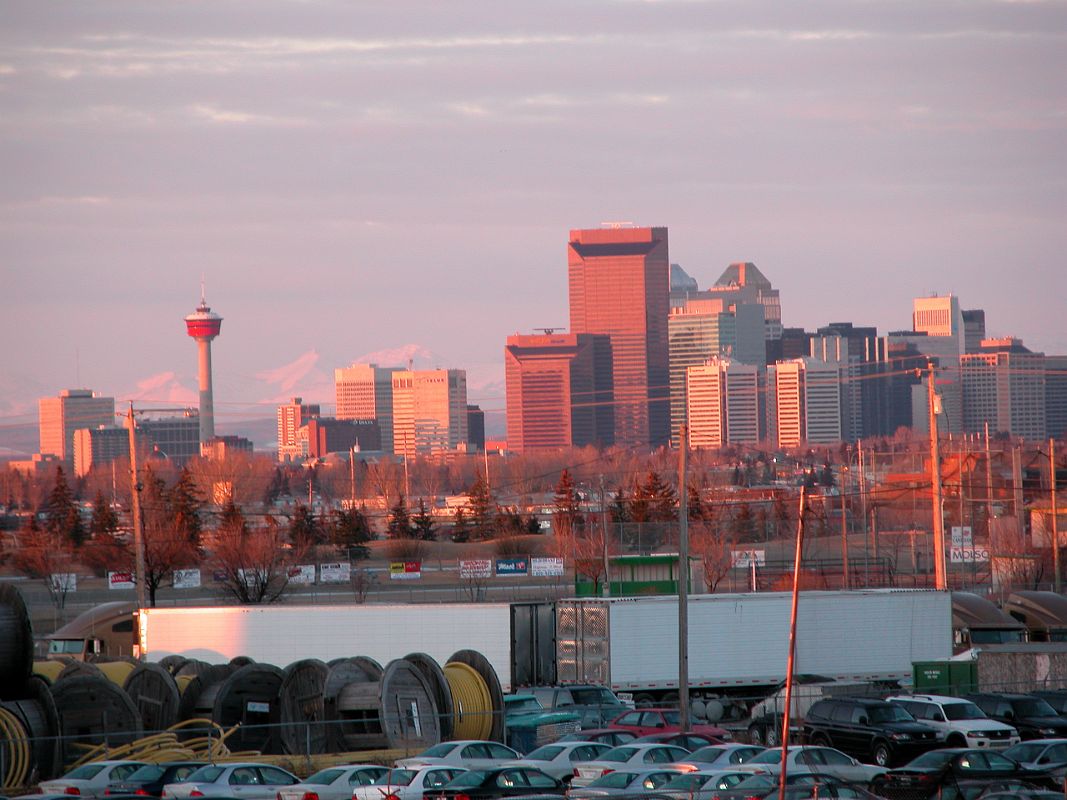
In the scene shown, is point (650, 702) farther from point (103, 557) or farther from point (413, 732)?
point (103, 557)

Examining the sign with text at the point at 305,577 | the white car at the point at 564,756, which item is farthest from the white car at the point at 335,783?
the sign with text at the point at 305,577

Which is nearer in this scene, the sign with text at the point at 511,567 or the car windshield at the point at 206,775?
the car windshield at the point at 206,775

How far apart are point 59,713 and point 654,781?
11120 millimetres

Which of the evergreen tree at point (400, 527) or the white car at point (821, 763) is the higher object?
the evergreen tree at point (400, 527)

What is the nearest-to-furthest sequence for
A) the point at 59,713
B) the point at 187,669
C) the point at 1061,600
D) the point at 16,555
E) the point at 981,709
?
the point at 59,713
the point at 981,709
the point at 187,669
the point at 1061,600
the point at 16,555

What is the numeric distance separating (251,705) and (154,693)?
7.24ft

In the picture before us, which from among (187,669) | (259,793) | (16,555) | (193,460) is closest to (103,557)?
(16,555)

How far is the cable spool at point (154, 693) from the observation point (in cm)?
2989

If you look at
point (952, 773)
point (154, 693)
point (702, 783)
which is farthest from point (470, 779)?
point (154, 693)

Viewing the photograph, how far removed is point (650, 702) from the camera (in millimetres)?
34844

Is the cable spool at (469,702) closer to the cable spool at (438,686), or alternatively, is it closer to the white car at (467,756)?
the cable spool at (438,686)

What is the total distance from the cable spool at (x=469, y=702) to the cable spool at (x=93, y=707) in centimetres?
570

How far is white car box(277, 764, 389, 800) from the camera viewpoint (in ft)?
70.9

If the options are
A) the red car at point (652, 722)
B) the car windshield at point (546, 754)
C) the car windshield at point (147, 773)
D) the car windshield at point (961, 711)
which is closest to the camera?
the car windshield at point (147, 773)
